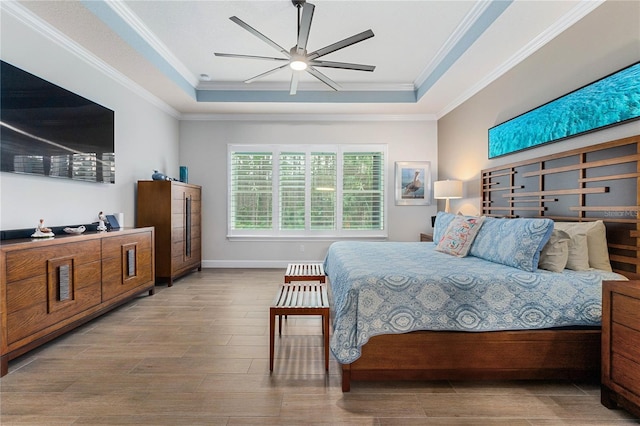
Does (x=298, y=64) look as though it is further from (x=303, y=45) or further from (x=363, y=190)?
(x=363, y=190)

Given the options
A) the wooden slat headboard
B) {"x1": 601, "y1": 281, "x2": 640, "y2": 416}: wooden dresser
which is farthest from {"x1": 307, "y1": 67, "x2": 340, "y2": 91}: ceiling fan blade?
{"x1": 601, "y1": 281, "x2": 640, "y2": 416}: wooden dresser

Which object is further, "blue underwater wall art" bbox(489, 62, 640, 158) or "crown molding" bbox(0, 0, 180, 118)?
"crown molding" bbox(0, 0, 180, 118)

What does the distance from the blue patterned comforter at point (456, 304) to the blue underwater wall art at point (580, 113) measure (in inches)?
46.6

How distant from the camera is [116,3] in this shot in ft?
9.68

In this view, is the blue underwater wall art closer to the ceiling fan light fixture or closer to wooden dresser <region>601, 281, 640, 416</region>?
wooden dresser <region>601, 281, 640, 416</region>

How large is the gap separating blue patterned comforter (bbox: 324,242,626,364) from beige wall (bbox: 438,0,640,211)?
4.07ft

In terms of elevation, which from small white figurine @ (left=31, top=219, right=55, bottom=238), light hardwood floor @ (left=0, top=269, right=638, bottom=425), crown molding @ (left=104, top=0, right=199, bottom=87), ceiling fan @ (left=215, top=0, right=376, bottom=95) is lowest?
light hardwood floor @ (left=0, top=269, right=638, bottom=425)

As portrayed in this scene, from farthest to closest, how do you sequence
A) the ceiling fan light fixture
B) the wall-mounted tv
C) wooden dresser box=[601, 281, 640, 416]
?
the ceiling fan light fixture, the wall-mounted tv, wooden dresser box=[601, 281, 640, 416]

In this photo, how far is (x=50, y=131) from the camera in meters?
2.90

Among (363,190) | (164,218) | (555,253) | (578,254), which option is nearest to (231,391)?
(555,253)

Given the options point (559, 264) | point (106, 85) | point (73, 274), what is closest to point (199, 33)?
point (106, 85)

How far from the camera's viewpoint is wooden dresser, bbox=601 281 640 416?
5.22 ft

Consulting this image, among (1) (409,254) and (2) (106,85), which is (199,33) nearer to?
(2) (106,85)

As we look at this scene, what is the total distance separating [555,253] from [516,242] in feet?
0.78
